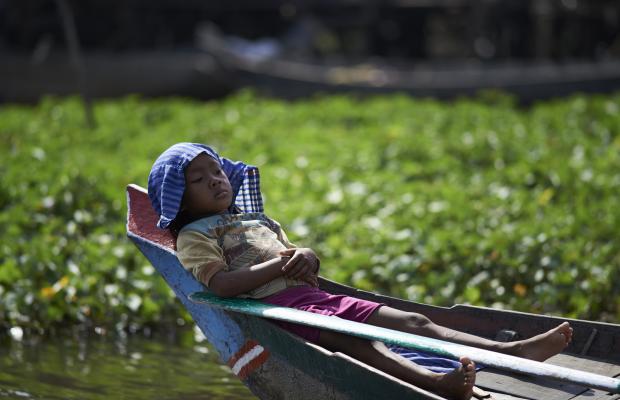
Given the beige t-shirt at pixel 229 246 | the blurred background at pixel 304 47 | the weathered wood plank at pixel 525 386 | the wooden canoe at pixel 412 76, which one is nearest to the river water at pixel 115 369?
the beige t-shirt at pixel 229 246

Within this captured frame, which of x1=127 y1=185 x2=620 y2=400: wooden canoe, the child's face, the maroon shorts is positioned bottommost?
x1=127 y1=185 x2=620 y2=400: wooden canoe

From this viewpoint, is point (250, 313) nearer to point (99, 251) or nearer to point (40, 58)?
point (99, 251)

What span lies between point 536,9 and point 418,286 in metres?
12.5

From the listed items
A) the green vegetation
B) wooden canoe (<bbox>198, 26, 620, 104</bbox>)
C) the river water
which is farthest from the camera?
wooden canoe (<bbox>198, 26, 620, 104</bbox>)

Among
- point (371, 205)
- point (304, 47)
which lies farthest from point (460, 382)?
point (304, 47)

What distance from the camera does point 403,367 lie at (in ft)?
9.79

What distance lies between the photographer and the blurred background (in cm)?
1351

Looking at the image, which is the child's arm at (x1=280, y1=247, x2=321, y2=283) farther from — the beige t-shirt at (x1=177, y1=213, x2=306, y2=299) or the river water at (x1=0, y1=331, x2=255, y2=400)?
the river water at (x1=0, y1=331, x2=255, y2=400)

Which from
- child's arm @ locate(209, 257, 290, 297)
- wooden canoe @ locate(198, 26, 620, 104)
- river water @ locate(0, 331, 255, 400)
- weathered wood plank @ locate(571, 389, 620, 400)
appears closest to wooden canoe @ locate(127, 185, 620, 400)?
weathered wood plank @ locate(571, 389, 620, 400)

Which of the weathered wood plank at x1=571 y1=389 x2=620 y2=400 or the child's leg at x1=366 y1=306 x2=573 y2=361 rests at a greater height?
the child's leg at x1=366 y1=306 x2=573 y2=361

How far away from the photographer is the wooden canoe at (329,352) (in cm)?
301

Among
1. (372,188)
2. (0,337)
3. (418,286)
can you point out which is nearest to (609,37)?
(372,188)

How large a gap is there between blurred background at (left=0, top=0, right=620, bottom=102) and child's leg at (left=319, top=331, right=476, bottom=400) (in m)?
10.0

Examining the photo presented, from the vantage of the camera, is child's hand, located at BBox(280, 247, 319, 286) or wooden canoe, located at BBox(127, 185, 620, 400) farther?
child's hand, located at BBox(280, 247, 319, 286)
